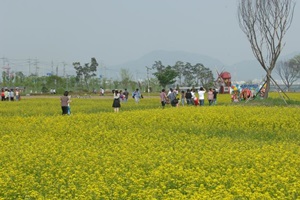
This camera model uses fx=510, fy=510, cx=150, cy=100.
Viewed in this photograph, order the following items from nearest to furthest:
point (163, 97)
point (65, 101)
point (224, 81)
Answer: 1. point (65, 101)
2. point (163, 97)
3. point (224, 81)

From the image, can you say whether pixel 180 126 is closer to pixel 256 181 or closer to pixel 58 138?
pixel 58 138

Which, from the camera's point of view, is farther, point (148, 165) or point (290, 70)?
point (290, 70)

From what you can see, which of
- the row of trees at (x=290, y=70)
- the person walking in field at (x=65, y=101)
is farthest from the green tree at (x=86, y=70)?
the person walking in field at (x=65, y=101)

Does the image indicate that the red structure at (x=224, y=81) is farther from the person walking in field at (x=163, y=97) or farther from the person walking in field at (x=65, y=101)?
the person walking in field at (x=65, y=101)

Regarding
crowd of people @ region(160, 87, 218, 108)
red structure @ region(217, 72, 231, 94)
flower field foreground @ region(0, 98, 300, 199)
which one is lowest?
flower field foreground @ region(0, 98, 300, 199)

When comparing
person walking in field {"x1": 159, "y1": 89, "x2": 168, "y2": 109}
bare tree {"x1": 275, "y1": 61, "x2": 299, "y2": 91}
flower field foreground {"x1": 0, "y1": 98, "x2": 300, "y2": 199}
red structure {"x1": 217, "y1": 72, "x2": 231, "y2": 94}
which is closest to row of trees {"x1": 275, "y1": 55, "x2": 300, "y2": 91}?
bare tree {"x1": 275, "y1": 61, "x2": 299, "y2": 91}

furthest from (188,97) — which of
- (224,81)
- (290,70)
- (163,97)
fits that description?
(290,70)

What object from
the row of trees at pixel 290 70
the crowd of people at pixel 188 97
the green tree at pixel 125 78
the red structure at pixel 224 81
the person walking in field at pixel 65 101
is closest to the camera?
the person walking in field at pixel 65 101

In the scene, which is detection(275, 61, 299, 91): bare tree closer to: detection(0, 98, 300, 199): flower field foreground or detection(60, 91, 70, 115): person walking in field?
detection(60, 91, 70, 115): person walking in field

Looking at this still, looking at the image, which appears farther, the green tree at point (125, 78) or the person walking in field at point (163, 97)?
the green tree at point (125, 78)

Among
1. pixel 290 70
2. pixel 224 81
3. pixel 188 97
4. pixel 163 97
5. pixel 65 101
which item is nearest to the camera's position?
pixel 65 101

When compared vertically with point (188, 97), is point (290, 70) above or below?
above

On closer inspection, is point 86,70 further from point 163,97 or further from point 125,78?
point 163,97

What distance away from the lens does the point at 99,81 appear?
133125 mm
